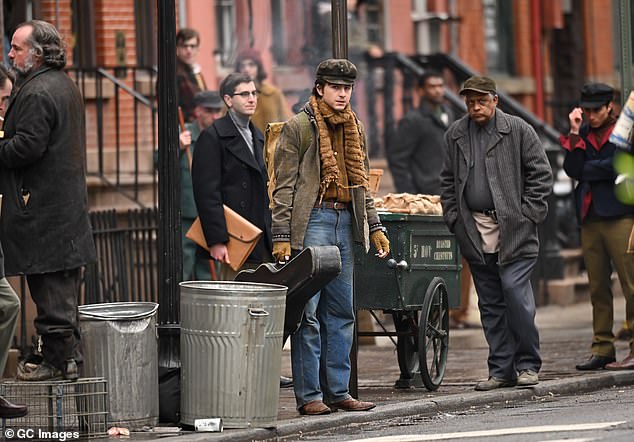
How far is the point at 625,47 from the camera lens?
45.8 feet

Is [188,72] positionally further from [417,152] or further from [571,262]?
[571,262]

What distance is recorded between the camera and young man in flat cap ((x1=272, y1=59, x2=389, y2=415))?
1070 centimetres

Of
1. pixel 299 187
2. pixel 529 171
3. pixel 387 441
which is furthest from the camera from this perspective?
pixel 529 171

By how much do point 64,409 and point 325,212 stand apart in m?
2.04

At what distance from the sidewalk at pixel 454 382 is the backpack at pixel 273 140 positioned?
1.39m

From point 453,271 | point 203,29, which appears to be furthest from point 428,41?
point 453,271

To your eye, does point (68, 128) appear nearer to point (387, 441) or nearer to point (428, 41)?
point (387, 441)

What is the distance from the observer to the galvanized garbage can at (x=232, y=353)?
9961mm

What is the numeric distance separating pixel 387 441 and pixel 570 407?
2.00 meters

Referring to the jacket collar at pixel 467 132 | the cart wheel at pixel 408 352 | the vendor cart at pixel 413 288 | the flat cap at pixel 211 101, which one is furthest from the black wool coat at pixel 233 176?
the jacket collar at pixel 467 132

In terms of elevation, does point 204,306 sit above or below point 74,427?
above

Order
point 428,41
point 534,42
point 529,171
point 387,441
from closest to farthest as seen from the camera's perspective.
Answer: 1. point 387,441
2. point 529,171
3. point 428,41
4. point 534,42

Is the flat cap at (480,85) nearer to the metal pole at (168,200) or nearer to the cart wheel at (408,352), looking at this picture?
the cart wheel at (408,352)

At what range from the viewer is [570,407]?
11133mm
